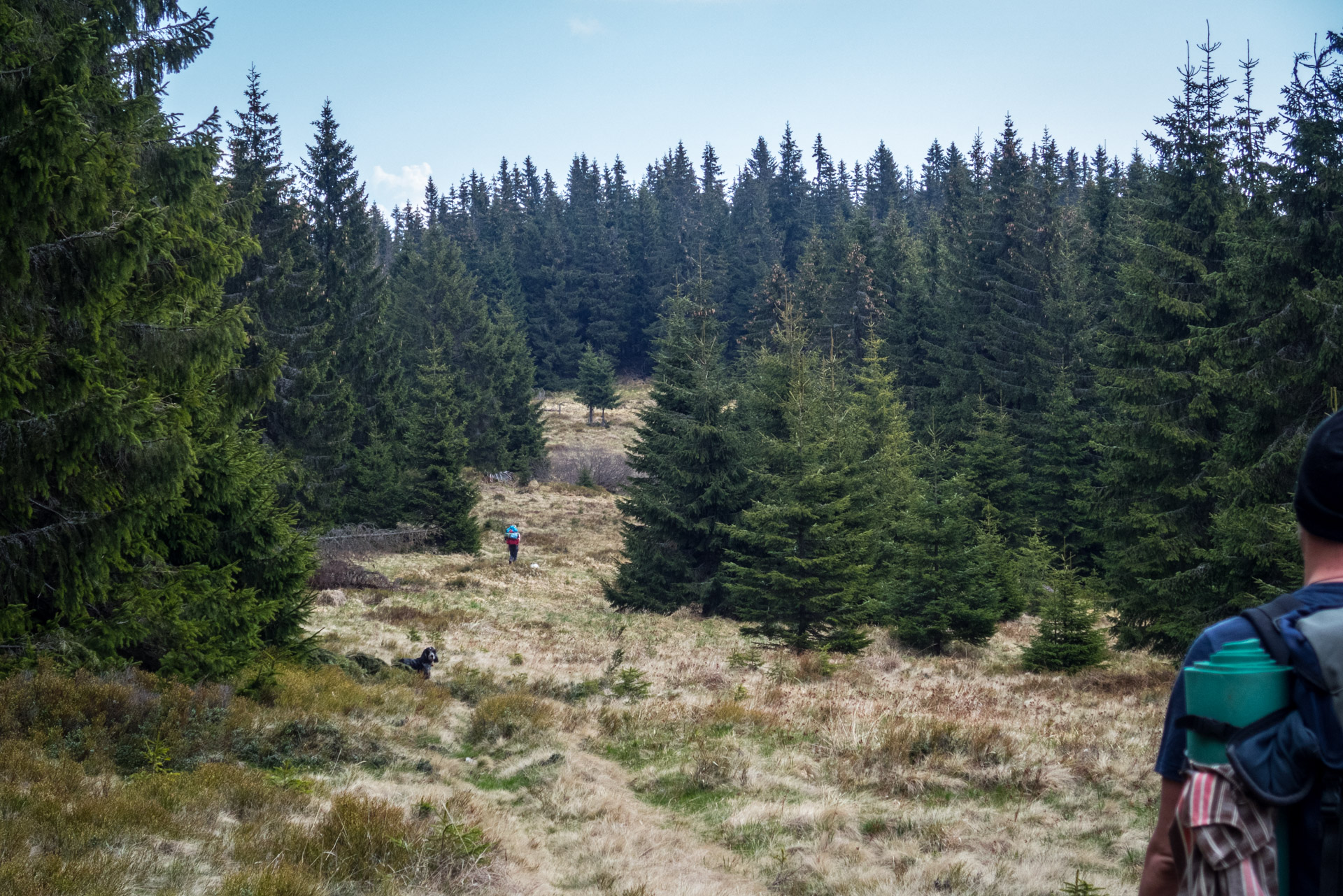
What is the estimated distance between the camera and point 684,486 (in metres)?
25.3

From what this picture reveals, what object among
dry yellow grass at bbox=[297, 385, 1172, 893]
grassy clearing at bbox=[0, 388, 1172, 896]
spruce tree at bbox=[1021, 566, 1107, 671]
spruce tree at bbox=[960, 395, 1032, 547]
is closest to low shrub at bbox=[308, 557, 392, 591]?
dry yellow grass at bbox=[297, 385, 1172, 893]

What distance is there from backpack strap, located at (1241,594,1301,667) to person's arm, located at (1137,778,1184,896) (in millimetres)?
464

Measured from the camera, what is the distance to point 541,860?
670cm

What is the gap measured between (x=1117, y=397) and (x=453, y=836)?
18240 millimetres

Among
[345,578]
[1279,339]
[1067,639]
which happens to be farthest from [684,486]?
[1279,339]

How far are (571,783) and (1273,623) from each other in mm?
7840

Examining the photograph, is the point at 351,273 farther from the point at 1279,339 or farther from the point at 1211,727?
the point at 1211,727

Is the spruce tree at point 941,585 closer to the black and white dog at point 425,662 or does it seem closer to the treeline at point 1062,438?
the treeline at point 1062,438

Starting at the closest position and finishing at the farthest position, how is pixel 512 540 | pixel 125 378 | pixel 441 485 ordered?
pixel 125 378 → pixel 512 540 → pixel 441 485

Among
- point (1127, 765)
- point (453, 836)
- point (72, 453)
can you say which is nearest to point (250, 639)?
point (72, 453)

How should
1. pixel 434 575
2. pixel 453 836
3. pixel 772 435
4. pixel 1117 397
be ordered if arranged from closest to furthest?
pixel 453 836 → pixel 1117 397 → pixel 772 435 → pixel 434 575

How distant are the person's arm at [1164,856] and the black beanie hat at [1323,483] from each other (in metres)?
0.76

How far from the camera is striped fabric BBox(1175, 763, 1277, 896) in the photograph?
201 cm

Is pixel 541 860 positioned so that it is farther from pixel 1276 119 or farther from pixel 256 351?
pixel 256 351
